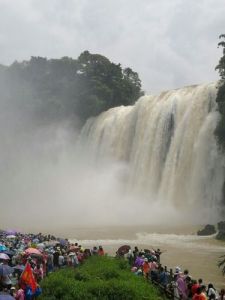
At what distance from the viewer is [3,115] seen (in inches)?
2261

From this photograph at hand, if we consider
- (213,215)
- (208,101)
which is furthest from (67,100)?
(213,215)

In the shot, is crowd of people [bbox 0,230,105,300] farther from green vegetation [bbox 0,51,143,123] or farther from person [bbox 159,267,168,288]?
green vegetation [bbox 0,51,143,123]

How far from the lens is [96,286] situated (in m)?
11.1

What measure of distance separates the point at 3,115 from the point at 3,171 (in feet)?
22.0

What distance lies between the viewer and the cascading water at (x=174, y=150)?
33.3 meters

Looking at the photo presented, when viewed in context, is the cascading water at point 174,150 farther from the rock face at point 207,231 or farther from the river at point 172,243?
the river at point 172,243

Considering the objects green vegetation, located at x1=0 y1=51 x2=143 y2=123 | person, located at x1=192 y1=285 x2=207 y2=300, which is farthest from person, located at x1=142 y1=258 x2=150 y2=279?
green vegetation, located at x1=0 y1=51 x2=143 y2=123

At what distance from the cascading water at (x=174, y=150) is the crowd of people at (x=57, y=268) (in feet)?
52.1

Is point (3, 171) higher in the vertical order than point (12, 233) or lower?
higher

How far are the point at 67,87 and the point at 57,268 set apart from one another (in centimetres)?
4556

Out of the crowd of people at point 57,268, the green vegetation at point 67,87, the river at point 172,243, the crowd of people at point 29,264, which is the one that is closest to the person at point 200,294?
the crowd of people at point 57,268

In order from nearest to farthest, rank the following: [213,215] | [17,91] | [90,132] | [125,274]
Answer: [125,274] < [213,215] < [90,132] < [17,91]

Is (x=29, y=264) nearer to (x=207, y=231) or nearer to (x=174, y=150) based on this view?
(x=207, y=231)

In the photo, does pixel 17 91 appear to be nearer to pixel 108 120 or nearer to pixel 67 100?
pixel 67 100
